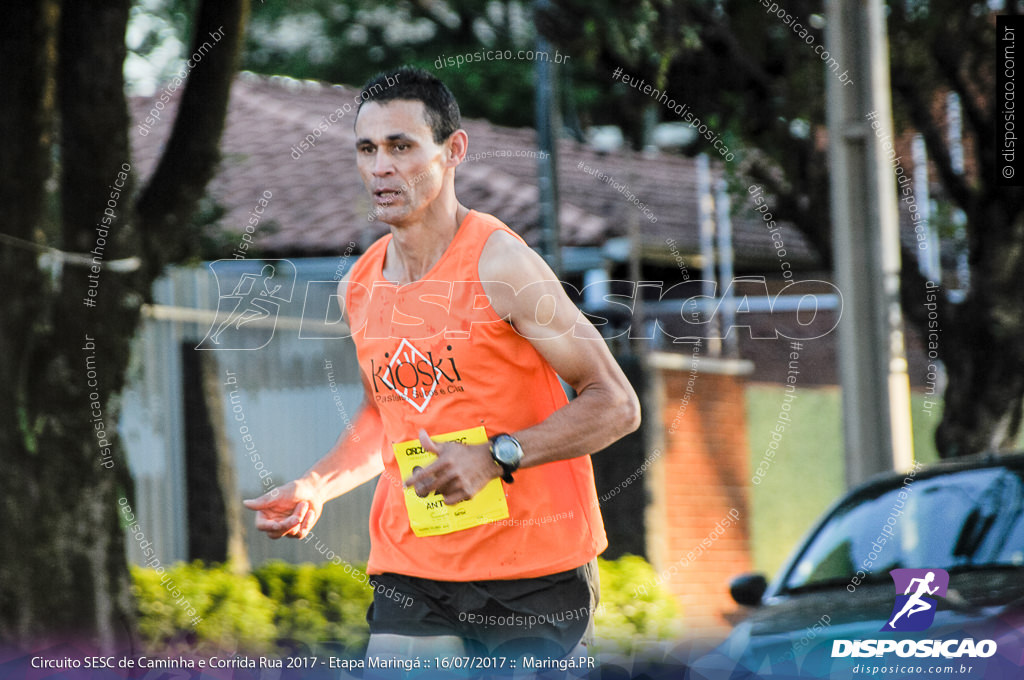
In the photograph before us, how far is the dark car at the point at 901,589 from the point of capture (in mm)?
3842

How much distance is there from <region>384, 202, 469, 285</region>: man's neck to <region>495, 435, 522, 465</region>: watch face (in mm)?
458

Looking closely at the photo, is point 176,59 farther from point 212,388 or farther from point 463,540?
point 463,540

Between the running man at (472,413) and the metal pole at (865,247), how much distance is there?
3304 mm

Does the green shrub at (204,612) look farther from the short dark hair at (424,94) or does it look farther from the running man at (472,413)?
the short dark hair at (424,94)

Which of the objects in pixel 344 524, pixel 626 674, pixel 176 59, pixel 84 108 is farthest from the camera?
pixel 344 524

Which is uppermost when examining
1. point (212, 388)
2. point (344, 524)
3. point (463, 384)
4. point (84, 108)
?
point (84, 108)

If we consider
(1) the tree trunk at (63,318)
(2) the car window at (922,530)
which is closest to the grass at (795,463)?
(2) the car window at (922,530)

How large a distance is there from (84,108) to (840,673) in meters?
3.63

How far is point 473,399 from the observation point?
292cm

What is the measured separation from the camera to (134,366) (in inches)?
277

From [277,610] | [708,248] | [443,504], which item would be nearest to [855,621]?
[443,504]

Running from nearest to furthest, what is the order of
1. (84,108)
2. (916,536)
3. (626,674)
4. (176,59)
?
(626,674) → (916,536) → (84,108) → (176,59)

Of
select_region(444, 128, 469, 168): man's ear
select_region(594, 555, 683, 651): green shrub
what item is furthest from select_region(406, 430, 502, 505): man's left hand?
select_region(594, 555, 683, 651): green shrub

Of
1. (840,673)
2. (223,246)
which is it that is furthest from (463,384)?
(223,246)
